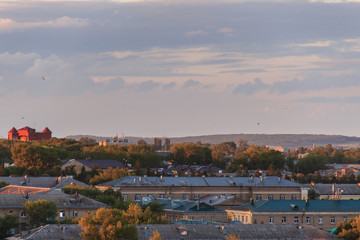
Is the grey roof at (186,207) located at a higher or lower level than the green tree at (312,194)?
lower

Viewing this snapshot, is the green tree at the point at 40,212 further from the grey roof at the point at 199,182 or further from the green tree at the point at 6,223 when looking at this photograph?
the grey roof at the point at 199,182

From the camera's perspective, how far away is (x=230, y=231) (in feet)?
324

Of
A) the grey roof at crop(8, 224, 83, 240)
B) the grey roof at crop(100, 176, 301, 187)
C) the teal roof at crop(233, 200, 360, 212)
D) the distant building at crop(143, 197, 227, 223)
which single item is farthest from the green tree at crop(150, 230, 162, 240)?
the grey roof at crop(100, 176, 301, 187)

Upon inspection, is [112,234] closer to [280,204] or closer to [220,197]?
[280,204]

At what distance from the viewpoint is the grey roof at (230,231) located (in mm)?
95812

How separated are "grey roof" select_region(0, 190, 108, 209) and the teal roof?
64.5ft

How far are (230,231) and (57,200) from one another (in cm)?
2978

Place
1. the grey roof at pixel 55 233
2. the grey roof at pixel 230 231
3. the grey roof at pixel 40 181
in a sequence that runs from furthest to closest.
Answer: the grey roof at pixel 40 181
the grey roof at pixel 230 231
the grey roof at pixel 55 233

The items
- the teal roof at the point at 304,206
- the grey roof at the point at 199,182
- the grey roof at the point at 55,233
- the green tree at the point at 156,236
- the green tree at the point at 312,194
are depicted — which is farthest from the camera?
the green tree at the point at 312,194

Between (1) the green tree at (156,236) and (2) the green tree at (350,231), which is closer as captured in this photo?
(1) the green tree at (156,236)

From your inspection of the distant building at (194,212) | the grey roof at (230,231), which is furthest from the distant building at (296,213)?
the grey roof at (230,231)

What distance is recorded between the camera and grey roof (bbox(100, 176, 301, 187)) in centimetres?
15562

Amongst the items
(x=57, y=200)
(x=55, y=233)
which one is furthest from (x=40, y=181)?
(x=55, y=233)

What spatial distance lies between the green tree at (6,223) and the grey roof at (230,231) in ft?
49.7
